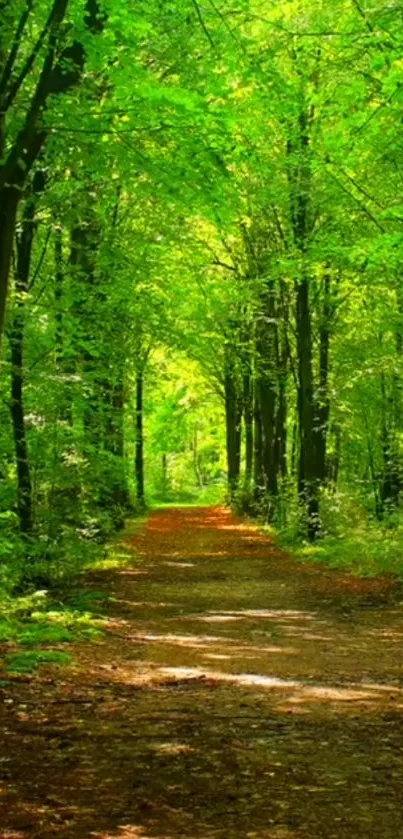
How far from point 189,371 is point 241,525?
43.7 ft

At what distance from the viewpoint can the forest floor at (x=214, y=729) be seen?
4.70 m

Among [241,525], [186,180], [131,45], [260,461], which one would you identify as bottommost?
[241,525]

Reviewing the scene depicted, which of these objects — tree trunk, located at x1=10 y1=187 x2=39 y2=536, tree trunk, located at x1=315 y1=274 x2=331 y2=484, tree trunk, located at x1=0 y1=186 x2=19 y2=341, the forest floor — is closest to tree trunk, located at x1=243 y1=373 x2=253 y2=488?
tree trunk, located at x1=315 y1=274 x2=331 y2=484

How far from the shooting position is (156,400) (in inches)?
2035

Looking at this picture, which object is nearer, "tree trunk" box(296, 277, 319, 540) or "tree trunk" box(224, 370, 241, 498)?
"tree trunk" box(296, 277, 319, 540)

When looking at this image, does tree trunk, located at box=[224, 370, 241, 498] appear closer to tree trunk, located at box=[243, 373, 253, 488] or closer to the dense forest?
tree trunk, located at box=[243, 373, 253, 488]

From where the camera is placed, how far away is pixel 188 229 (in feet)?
68.4

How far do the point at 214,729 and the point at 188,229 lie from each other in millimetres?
15915

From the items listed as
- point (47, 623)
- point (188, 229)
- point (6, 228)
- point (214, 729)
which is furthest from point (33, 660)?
point (188, 229)

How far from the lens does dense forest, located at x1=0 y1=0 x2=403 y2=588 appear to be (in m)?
9.05

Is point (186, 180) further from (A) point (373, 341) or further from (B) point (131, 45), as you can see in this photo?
(A) point (373, 341)

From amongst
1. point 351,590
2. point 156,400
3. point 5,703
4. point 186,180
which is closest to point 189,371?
point 156,400

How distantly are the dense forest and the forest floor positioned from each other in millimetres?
3490

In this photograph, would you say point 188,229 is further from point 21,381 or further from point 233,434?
point 233,434
